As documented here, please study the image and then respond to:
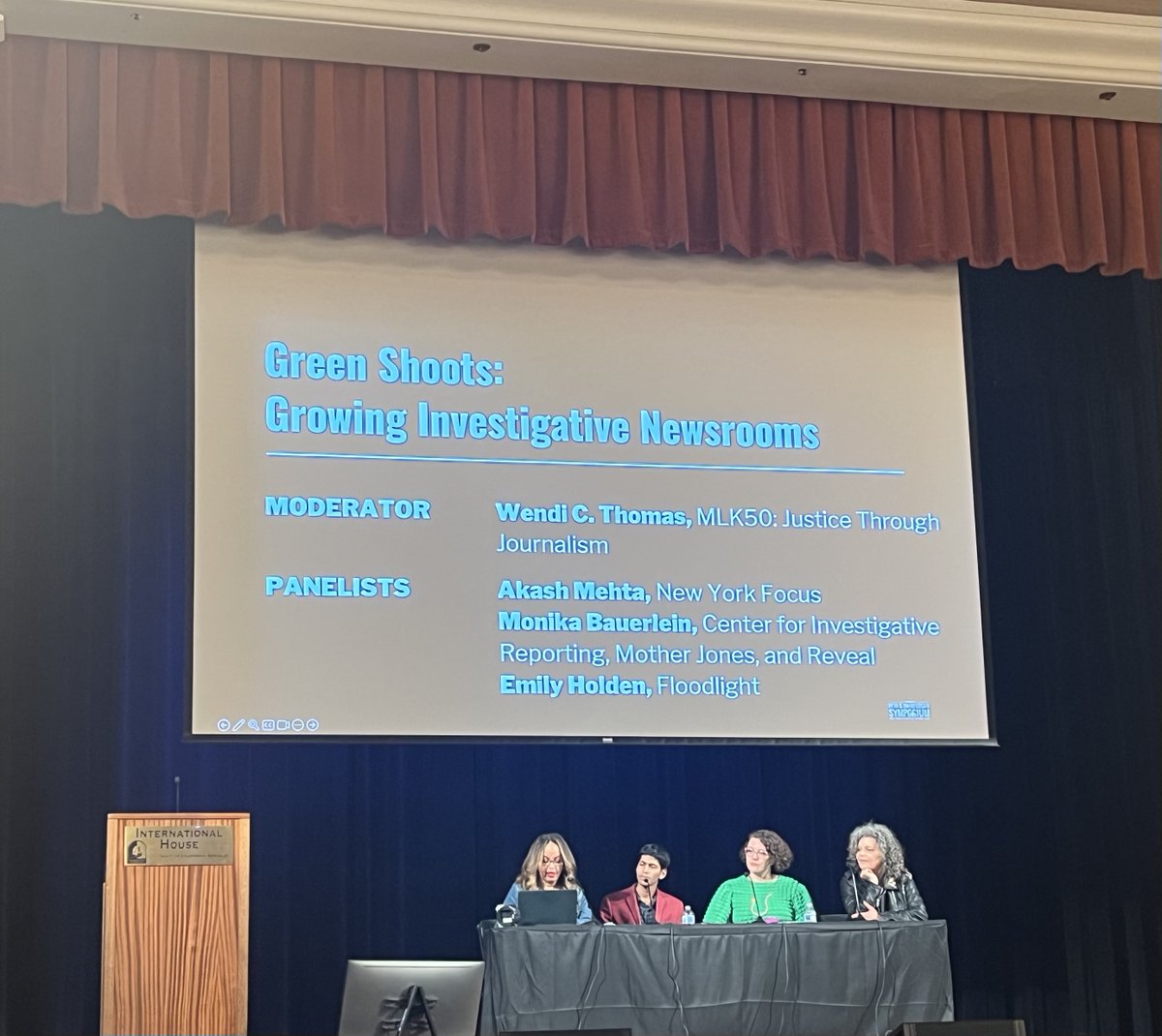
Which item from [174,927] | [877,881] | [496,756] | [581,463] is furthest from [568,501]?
[174,927]

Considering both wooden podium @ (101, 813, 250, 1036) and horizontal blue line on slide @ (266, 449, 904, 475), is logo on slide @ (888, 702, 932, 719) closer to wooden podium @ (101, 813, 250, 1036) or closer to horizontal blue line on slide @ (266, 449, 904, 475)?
horizontal blue line on slide @ (266, 449, 904, 475)

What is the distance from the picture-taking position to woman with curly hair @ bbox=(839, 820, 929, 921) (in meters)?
4.27

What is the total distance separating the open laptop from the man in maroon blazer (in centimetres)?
32

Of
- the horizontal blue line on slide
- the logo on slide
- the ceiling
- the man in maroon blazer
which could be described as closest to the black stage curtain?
the man in maroon blazer

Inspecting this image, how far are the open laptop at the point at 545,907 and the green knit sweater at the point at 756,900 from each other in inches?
22.0

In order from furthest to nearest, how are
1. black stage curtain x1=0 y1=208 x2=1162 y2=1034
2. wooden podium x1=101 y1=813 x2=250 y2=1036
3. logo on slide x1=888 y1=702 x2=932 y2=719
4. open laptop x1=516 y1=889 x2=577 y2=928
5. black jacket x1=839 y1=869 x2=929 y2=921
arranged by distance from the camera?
1. logo on slide x1=888 y1=702 x2=932 y2=719
2. black stage curtain x1=0 y1=208 x2=1162 y2=1034
3. black jacket x1=839 y1=869 x2=929 y2=921
4. open laptop x1=516 y1=889 x2=577 y2=928
5. wooden podium x1=101 y1=813 x2=250 y2=1036

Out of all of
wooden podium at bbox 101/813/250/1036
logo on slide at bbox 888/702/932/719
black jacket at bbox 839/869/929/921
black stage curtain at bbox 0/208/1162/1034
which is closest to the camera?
wooden podium at bbox 101/813/250/1036

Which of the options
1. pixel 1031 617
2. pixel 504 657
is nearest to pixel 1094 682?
pixel 1031 617

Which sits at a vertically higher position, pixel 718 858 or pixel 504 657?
pixel 504 657

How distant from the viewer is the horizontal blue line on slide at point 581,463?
4461 mm

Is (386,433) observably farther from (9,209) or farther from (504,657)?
(9,209)

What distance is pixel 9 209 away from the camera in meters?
4.57

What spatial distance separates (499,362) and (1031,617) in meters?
1.82

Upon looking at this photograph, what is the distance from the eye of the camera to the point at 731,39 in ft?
15.1
